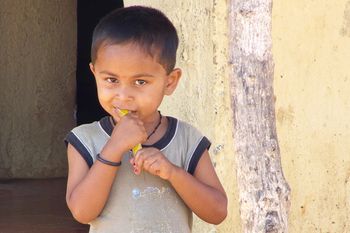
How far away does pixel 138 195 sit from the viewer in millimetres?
2412

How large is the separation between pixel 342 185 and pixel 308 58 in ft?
2.47

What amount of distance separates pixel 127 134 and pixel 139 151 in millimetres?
56

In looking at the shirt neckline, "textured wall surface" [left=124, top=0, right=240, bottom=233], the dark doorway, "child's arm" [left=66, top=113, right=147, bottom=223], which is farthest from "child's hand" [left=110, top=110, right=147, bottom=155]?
the dark doorway

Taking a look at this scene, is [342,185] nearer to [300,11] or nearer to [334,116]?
[334,116]

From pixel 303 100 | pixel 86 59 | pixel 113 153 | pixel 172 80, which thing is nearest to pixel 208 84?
pixel 303 100

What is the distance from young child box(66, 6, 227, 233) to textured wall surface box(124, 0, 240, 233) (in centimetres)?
201

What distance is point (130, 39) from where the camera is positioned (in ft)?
7.88

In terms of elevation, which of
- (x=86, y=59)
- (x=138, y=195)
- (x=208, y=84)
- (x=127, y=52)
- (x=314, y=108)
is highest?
(x=127, y=52)

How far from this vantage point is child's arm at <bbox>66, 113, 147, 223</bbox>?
2.34m

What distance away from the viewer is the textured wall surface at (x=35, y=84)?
31.4ft

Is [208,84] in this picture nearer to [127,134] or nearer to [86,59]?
[127,134]

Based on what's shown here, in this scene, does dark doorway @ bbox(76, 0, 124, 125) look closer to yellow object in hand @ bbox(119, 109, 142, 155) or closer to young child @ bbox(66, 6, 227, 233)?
young child @ bbox(66, 6, 227, 233)

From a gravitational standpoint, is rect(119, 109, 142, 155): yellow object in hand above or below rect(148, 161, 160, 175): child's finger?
above

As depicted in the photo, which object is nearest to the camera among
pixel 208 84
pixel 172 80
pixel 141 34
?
pixel 141 34
